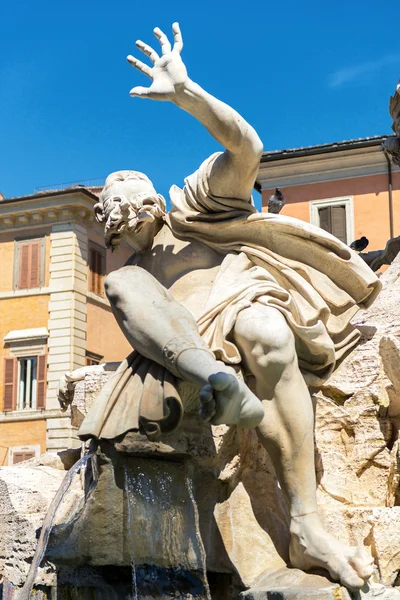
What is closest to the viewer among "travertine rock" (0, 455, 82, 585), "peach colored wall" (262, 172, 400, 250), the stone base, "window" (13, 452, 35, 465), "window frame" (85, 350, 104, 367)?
the stone base

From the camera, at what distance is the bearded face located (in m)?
4.74

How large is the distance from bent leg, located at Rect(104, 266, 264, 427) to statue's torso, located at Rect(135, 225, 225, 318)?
47 centimetres

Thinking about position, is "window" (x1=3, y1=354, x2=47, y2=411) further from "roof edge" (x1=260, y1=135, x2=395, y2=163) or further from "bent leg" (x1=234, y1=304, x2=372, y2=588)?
"bent leg" (x1=234, y1=304, x2=372, y2=588)

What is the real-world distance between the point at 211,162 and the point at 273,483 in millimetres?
1513

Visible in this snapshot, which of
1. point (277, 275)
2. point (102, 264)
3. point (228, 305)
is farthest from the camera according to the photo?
point (102, 264)

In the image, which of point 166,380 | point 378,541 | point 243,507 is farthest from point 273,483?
point 166,380

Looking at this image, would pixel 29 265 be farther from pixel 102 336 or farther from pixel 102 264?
pixel 102 336

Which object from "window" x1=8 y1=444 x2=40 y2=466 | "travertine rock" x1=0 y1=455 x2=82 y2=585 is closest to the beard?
"travertine rock" x1=0 y1=455 x2=82 y2=585

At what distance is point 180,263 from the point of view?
194 inches

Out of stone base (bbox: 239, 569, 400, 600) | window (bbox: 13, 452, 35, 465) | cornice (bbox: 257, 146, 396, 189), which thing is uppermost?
cornice (bbox: 257, 146, 396, 189)

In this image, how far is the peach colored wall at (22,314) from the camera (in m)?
32.1

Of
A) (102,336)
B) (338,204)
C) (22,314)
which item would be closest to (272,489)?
(338,204)

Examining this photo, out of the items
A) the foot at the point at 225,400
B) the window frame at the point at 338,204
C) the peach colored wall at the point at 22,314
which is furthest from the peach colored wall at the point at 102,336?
the foot at the point at 225,400

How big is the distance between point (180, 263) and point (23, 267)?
28454 millimetres
